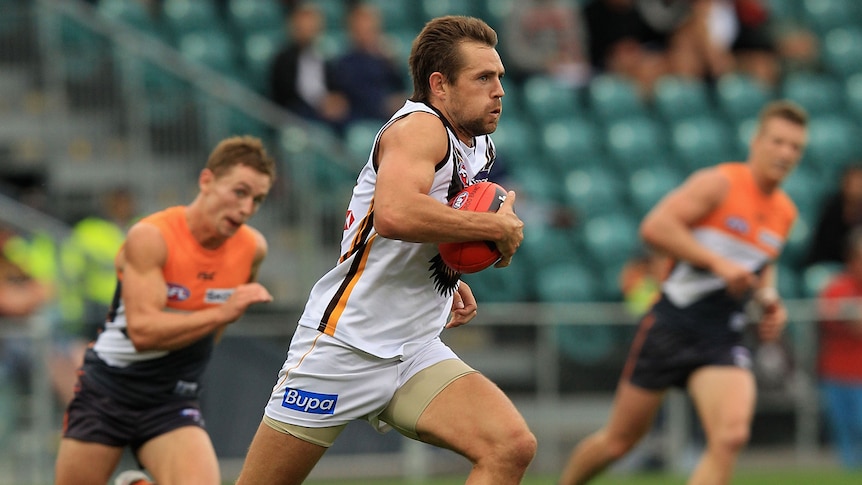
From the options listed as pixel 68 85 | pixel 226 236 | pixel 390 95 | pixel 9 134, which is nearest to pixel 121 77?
pixel 68 85

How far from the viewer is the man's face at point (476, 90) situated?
5.44 m

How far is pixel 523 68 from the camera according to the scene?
51.5ft

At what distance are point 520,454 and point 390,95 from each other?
9133mm

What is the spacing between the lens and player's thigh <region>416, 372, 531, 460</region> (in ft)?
17.7

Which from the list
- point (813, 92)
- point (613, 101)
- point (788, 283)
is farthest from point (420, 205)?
point (813, 92)

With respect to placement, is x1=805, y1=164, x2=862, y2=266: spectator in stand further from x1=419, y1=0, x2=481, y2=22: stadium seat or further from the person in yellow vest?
the person in yellow vest

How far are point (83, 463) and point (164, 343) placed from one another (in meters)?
0.74

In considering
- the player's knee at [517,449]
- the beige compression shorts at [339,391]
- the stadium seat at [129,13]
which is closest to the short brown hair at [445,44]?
the beige compression shorts at [339,391]

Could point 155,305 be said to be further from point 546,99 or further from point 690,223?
point 546,99

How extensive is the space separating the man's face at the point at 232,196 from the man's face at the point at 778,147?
3377mm

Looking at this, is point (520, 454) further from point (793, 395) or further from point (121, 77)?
point (121, 77)

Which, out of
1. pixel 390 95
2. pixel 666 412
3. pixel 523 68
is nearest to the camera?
pixel 666 412

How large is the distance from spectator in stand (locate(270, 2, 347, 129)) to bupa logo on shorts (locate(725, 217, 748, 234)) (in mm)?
6293

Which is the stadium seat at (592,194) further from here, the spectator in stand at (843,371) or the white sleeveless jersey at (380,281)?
the white sleeveless jersey at (380,281)
